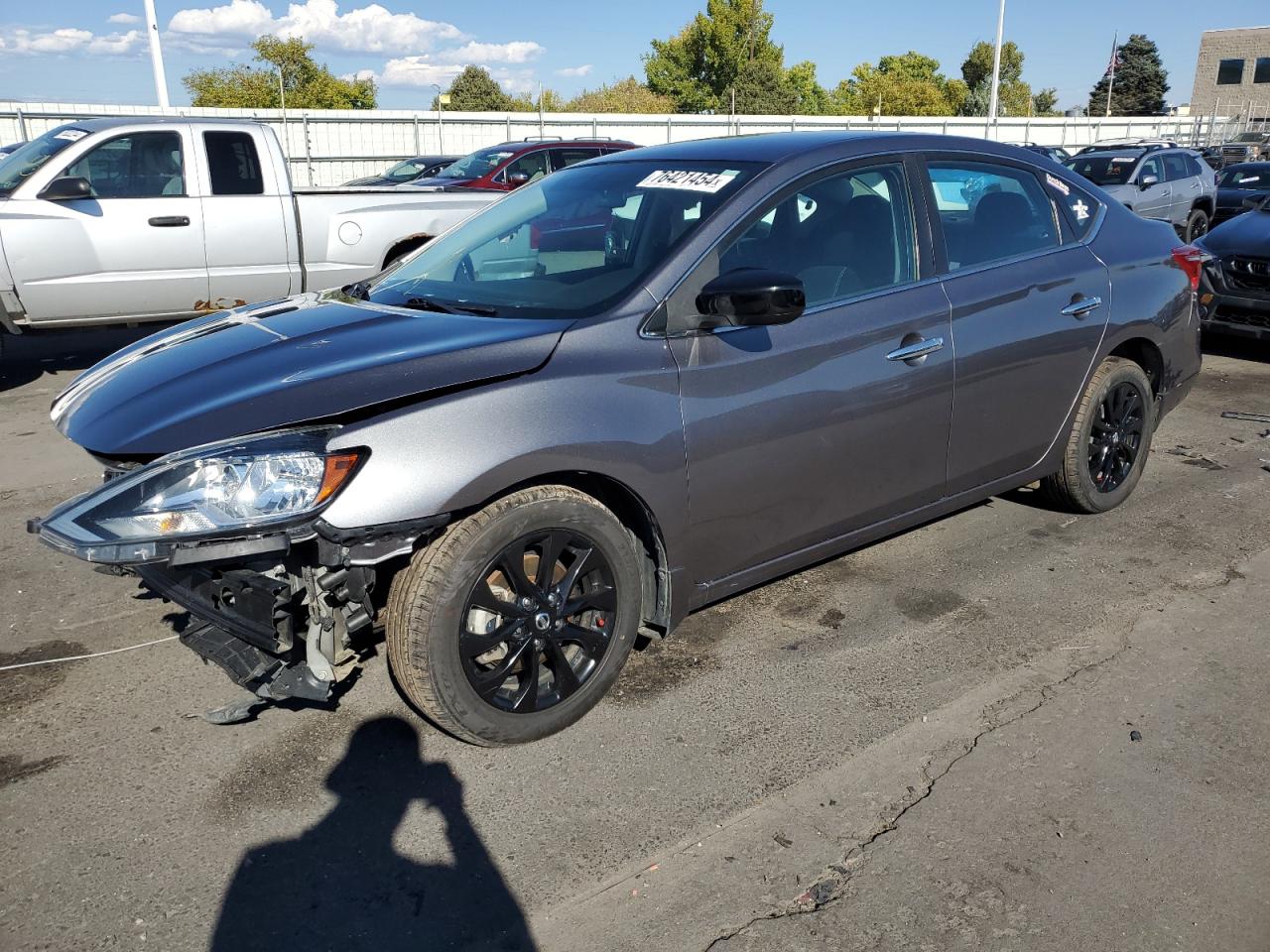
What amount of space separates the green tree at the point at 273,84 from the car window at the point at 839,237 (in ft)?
176

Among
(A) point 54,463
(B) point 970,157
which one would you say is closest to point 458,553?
(B) point 970,157

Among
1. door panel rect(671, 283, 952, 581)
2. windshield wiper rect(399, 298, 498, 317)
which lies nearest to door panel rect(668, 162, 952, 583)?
door panel rect(671, 283, 952, 581)

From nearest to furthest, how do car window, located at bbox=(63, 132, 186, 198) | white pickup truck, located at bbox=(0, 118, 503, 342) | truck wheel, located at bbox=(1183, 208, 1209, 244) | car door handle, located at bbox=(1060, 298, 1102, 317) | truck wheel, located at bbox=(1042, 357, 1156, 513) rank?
car door handle, located at bbox=(1060, 298, 1102, 317)
truck wheel, located at bbox=(1042, 357, 1156, 513)
white pickup truck, located at bbox=(0, 118, 503, 342)
car window, located at bbox=(63, 132, 186, 198)
truck wheel, located at bbox=(1183, 208, 1209, 244)

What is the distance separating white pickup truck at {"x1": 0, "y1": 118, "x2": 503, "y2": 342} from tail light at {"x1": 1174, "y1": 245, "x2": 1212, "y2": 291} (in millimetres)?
A: 6221

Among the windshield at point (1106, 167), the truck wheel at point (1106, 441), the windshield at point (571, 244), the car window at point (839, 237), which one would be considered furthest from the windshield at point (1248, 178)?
the windshield at point (571, 244)

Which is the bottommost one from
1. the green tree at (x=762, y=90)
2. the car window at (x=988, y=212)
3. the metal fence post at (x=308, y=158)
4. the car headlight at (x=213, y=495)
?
the car headlight at (x=213, y=495)

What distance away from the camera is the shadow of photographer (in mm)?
2410

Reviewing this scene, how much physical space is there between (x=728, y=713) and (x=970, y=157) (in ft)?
8.31

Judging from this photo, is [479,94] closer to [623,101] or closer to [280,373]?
[623,101]

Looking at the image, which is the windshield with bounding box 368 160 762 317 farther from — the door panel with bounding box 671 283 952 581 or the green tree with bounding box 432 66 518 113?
the green tree with bounding box 432 66 518 113

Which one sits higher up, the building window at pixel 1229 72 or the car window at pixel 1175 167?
the building window at pixel 1229 72

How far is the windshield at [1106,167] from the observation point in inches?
609

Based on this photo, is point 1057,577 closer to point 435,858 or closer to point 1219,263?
point 435,858

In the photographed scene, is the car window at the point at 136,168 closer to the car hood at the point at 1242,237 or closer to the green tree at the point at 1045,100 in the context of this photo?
the car hood at the point at 1242,237
